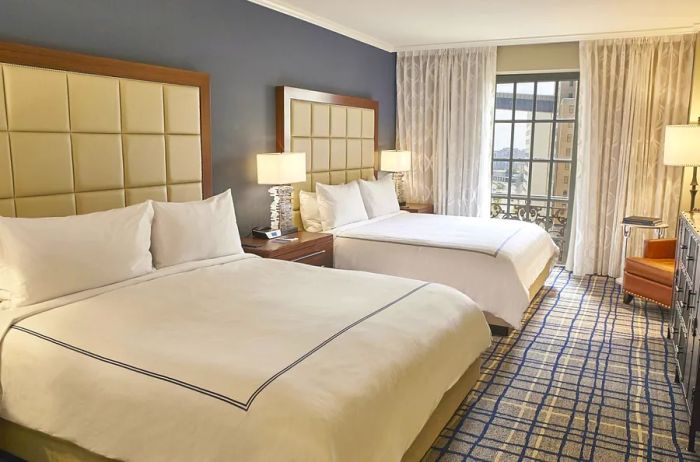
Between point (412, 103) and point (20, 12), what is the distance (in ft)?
14.8

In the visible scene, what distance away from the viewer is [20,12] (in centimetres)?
278

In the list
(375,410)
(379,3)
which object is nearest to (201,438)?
(375,410)

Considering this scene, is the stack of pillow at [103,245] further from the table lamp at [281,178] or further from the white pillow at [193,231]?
the table lamp at [281,178]

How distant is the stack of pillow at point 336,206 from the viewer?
4875mm

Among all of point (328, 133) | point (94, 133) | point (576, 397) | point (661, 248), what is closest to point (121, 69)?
point (94, 133)

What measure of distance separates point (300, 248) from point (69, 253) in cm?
183

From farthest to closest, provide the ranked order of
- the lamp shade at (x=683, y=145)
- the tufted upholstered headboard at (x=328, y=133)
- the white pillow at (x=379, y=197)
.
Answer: the white pillow at (x=379, y=197) < the tufted upholstered headboard at (x=328, y=133) < the lamp shade at (x=683, y=145)

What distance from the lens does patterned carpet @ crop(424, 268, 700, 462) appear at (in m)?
2.57

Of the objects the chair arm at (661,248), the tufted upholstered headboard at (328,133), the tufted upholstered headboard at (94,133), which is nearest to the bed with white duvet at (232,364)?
the tufted upholstered headboard at (94,133)

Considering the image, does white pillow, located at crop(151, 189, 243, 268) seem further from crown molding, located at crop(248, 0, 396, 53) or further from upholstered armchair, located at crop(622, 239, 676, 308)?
upholstered armchair, located at crop(622, 239, 676, 308)

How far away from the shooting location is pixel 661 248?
15.2 ft

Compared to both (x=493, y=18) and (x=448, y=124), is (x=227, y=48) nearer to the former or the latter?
(x=493, y=18)

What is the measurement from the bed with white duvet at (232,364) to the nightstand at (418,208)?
11.0 ft

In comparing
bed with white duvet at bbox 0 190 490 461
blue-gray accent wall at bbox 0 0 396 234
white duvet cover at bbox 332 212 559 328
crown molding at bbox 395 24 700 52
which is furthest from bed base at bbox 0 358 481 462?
crown molding at bbox 395 24 700 52
